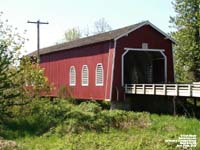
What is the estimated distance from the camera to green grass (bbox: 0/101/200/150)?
12.9m

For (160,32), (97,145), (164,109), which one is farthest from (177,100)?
(97,145)

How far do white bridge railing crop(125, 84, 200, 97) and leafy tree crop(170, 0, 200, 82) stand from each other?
10.9m

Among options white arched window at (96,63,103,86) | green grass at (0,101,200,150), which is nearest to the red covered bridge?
white arched window at (96,63,103,86)

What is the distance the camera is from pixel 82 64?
34.9m

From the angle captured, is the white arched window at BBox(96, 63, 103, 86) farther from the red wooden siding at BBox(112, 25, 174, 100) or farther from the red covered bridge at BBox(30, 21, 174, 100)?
the red wooden siding at BBox(112, 25, 174, 100)

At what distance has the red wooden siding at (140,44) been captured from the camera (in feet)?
98.9

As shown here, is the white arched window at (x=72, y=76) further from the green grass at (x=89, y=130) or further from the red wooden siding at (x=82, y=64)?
the green grass at (x=89, y=130)

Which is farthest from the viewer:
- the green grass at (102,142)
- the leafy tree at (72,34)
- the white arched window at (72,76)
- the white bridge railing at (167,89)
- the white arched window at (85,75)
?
the leafy tree at (72,34)

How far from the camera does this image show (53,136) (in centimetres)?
1603

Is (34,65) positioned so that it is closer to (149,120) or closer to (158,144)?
(149,120)

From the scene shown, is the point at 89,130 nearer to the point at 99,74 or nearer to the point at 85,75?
the point at 99,74

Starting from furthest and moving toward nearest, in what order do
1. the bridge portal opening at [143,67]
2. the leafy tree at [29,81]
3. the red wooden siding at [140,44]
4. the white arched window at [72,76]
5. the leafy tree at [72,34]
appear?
the leafy tree at [72,34] → the white arched window at [72,76] → the bridge portal opening at [143,67] → the red wooden siding at [140,44] → the leafy tree at [29,81]

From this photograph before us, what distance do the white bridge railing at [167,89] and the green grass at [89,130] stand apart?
246 cm

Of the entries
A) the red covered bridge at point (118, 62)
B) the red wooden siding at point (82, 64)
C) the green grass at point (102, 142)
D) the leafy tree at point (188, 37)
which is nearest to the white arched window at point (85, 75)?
the red covered bridge at point (118, 62)
